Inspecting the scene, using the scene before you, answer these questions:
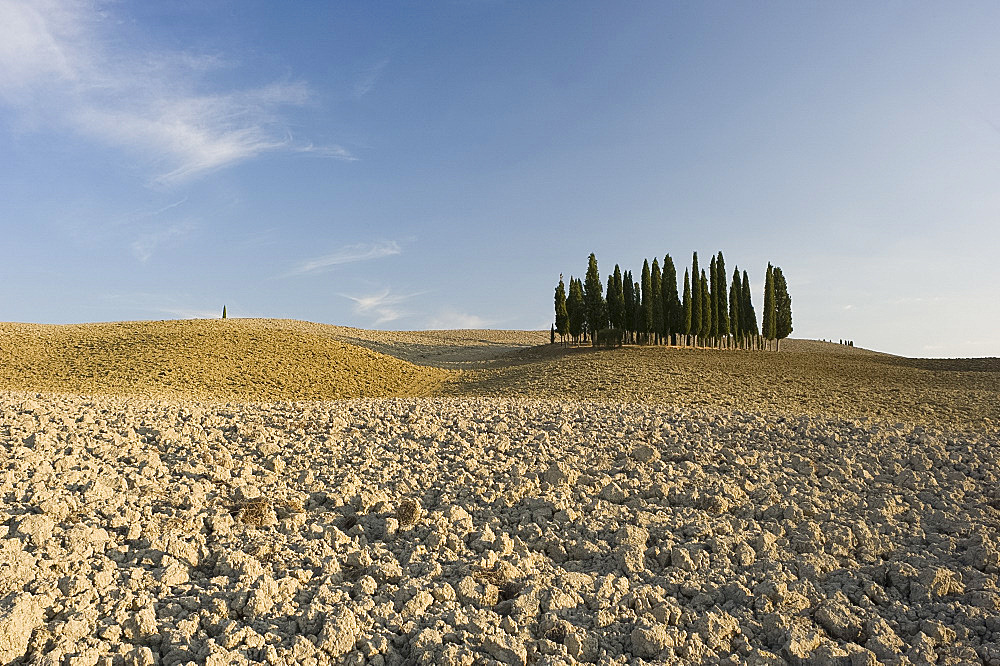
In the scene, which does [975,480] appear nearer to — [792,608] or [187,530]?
[792,608]

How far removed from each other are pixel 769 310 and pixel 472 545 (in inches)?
1690

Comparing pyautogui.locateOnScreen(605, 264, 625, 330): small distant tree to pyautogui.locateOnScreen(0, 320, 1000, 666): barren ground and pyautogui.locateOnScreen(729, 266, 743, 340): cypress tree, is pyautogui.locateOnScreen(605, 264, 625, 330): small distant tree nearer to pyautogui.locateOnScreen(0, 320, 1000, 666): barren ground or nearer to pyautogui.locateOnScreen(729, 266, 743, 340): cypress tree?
pyautogui.locateOnScreen(729, 266, 743, 340): cypress tree

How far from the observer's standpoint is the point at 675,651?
18.2 ft

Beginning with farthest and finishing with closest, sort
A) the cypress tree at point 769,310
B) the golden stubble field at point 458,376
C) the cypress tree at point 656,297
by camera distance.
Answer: the cypress tree at point 769,310, the cypress tree at point 656,297, the golden stubble field at point 458,376

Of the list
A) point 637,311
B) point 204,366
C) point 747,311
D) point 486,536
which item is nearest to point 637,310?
point 637,311

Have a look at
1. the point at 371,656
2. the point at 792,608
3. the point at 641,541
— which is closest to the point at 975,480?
the point at 792,608

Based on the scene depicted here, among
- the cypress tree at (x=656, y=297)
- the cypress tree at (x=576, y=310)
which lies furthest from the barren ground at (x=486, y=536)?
the cypress tree at (x=576, y=310)

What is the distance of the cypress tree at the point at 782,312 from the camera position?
151 ft

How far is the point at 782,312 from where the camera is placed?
46469mm

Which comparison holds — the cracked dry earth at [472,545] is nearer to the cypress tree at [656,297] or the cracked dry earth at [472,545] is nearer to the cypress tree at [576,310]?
the cypress tree at [656,297]

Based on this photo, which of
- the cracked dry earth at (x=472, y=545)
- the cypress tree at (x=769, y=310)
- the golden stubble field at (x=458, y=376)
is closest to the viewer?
the cracked dry earth at (x=472, y=545)

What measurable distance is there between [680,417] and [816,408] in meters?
10.3

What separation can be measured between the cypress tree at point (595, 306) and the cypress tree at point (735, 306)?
8890mm

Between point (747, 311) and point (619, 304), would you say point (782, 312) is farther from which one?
point (619, 304)
